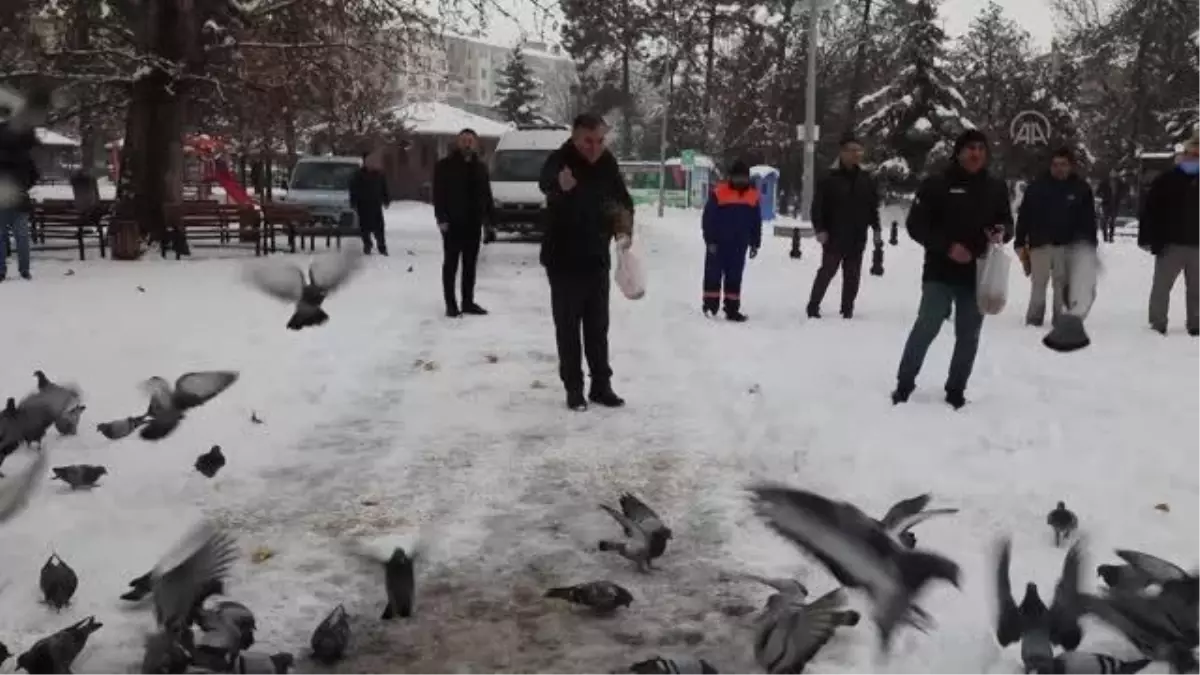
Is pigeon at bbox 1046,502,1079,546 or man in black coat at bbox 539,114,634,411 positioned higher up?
man in black coat at bbox 539,114,634,411

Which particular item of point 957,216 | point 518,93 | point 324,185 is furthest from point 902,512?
point 518,93

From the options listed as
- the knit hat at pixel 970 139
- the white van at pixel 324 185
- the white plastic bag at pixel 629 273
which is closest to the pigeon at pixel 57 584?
the white plastic bag at pixel 629 273

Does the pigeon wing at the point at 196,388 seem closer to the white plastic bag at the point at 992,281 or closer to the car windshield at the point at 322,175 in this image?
the white plastic bag at the point at 992,281

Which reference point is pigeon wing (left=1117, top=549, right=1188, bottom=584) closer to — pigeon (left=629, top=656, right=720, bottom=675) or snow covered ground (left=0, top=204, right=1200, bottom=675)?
snow covered ground (left=0, top=204, right=1200, bottom=675)

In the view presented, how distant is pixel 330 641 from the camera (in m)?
3.96

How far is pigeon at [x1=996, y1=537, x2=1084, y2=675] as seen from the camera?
3.70 metres

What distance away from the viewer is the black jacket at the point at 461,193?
39.4 feet

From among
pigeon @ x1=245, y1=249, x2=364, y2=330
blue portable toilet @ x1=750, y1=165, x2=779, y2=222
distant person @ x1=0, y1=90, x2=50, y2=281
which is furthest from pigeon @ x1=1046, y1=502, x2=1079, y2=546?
blue portable toilet @ x1=750, y1=165, x2=779, y2=222

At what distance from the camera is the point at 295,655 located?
13.1ft

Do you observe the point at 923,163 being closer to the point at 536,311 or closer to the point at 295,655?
the point at 536,311

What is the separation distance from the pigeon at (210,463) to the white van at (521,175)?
1756 cm

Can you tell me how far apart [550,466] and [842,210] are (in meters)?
6.56

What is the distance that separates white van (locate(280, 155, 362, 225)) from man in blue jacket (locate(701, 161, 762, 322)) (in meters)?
→ 14.2

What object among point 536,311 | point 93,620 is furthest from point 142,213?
point 93,620
